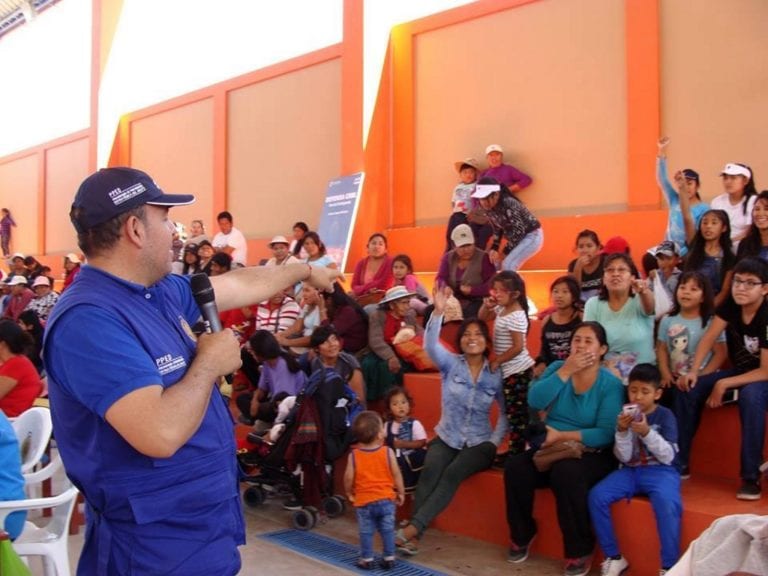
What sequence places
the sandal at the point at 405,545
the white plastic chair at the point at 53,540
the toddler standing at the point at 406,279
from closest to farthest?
the white plastic chair at the point at 53,540
the sandal at the point at 405,545
the toddler standing at the point at 406,279

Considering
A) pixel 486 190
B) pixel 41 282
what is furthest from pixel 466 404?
pixel 41 282

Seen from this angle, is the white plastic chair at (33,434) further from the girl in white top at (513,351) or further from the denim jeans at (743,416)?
the denim jeans at (743,416)

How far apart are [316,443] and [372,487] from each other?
1.02m

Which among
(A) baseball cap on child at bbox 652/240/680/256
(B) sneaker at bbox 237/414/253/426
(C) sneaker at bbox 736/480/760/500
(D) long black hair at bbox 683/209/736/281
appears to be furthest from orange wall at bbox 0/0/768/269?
(C) sneaker at bbox 736/480/760/500

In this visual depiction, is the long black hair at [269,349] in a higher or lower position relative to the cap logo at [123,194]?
lower

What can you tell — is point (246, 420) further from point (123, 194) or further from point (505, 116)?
point (123, 194)

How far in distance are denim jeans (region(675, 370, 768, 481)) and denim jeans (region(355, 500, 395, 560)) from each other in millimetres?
1829

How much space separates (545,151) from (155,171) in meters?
9.54

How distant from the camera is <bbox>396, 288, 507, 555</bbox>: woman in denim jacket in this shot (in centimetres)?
523

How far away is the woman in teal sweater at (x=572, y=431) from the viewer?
4.62 metres

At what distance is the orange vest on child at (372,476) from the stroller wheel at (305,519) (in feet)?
2.68

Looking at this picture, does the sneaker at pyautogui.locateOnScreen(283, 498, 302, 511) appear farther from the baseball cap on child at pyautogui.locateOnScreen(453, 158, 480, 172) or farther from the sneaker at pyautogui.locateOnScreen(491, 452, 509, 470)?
the baseball cap on child at pyautogui.locateOnScreen(453, 158, 480, 172)

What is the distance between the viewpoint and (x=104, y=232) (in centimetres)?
198

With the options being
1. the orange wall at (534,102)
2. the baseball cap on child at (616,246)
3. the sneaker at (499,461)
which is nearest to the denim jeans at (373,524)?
the sneaker at (499,461)
